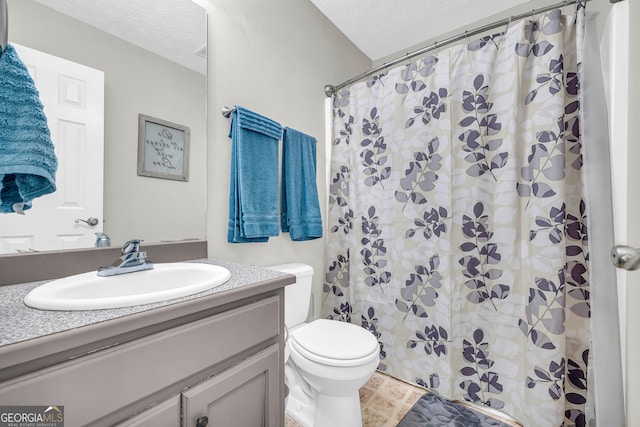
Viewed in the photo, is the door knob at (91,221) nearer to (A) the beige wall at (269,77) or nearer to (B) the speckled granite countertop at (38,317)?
(B) the speckled granite countertop at (38,317)

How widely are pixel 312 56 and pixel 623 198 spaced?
1801 mm

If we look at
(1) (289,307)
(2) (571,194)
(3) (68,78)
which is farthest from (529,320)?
(3) (68,78)

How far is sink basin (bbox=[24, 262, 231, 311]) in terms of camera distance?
571mm

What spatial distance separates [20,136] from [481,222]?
5.82ft

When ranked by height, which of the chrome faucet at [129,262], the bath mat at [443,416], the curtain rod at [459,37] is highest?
the curtain rod at [459,37]

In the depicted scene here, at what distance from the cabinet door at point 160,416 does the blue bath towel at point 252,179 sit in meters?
0.77

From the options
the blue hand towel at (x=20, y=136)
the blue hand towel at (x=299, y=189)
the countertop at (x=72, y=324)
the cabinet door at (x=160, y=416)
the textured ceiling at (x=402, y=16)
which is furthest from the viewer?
the textured ceiling at (x=402, y=16)

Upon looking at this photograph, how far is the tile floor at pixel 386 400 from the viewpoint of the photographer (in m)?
1.35

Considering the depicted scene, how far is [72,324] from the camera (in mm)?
495

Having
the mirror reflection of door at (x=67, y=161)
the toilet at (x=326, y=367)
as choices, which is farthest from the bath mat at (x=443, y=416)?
the mirror reflection of door at (x=67, y=161)

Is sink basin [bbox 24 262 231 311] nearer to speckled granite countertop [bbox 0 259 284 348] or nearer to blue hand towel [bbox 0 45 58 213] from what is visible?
speckled granite countertop [bbox 0 259 284 348]

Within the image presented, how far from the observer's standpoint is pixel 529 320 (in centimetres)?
126

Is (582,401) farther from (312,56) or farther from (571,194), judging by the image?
(312,56)

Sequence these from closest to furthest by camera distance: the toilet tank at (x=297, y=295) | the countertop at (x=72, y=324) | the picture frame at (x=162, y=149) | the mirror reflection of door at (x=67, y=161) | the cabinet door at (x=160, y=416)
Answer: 1. the countertop at (x=72, y=324)
2. the cabinet door at (x=160, y=416)
3. the mirror reflection of door at (x=67, y=161)
4. the picture frame at (x=162, y=149)
5. the toilet tank at (x=297, y=295)
